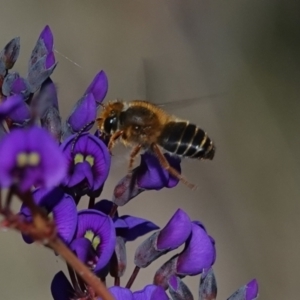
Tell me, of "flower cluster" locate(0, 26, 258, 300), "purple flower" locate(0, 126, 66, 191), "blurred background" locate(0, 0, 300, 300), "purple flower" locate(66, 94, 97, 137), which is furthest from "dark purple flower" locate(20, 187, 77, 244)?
"blurred background" locate(0, 0, 300, 300)

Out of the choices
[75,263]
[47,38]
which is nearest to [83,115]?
[47,38]

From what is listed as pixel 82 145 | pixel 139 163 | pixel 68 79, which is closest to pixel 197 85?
pixel 68 79

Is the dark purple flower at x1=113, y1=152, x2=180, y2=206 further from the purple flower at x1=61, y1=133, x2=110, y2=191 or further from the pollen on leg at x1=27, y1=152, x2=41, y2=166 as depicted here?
the pollen on leg at x1=27, y1=152, x2=41, y2=166

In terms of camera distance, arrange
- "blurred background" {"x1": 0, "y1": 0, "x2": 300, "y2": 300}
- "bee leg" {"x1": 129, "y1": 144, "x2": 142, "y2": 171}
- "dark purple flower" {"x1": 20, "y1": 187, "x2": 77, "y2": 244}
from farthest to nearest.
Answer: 1. "blurred background" {"x1": 0, "y1": 0, "x2": 300, "y2": 300}
2. "bee leg" {"x1": 129, "y1": 144, "x2": 142, "y2": 171}
3. "dark purple flower" {"x1": 20, "y1": 187, "x2": 77, "y2": 244}

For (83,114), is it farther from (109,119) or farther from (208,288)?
(208,288)

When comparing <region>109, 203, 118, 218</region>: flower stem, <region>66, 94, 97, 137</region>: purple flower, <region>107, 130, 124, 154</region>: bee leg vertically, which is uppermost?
<region>66, 94, 97, 137</region>: purple flower

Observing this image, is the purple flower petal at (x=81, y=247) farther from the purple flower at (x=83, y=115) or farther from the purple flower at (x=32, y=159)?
the purple flower at (x=32, y=159)

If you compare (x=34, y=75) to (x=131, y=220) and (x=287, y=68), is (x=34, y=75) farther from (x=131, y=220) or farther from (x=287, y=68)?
(x=287, y=68)
